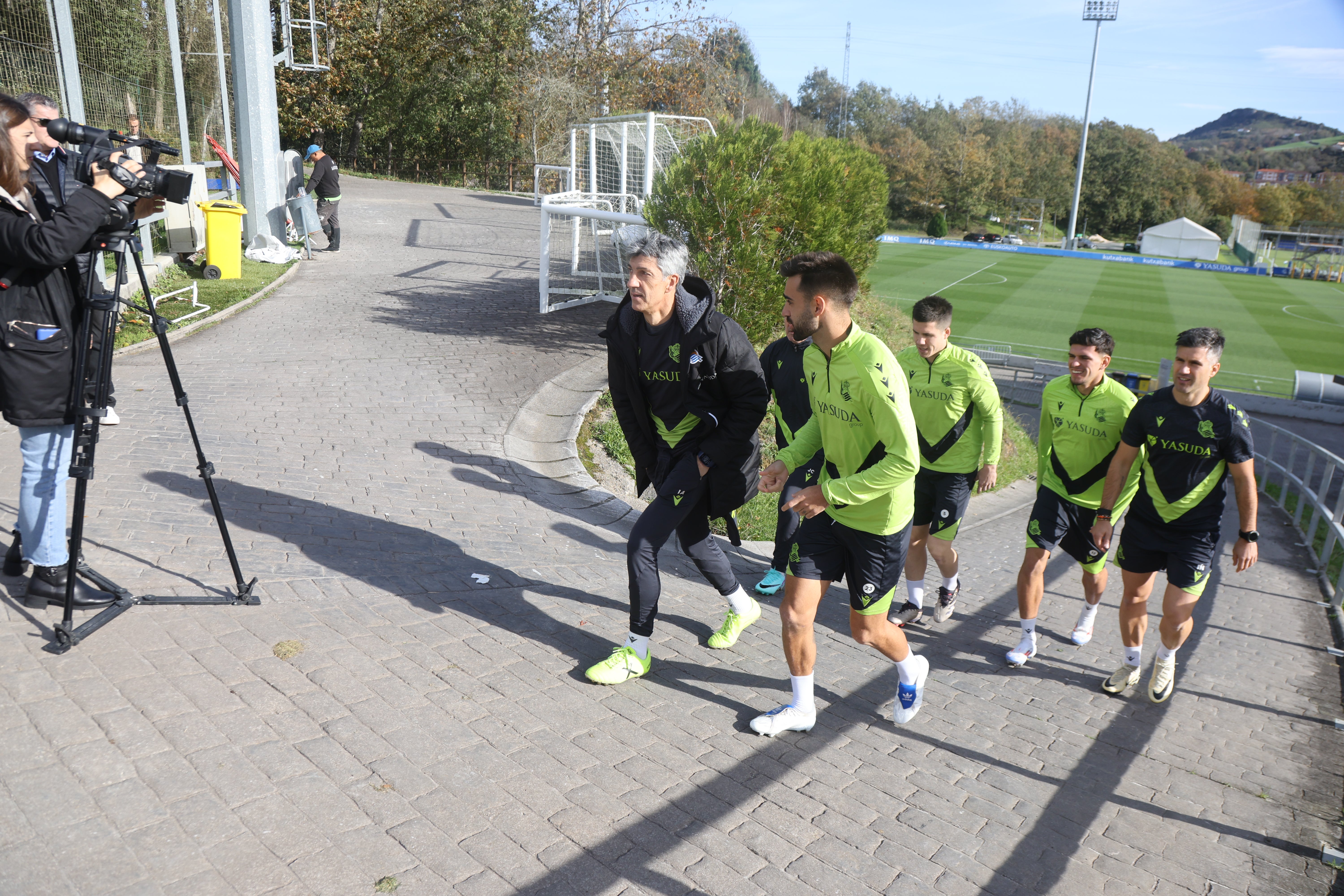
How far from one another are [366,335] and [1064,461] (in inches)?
333

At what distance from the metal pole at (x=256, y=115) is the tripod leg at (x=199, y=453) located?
39.4 ft

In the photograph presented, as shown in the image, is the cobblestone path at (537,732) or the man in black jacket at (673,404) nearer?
the cobblestone path at (537,732)

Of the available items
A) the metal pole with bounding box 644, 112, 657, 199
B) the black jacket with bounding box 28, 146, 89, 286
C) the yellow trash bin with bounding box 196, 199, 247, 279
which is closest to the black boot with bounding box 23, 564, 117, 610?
the black jacket with bounding box 28, 146, 89, 286

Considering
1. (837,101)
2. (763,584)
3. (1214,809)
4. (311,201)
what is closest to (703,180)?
(763,584)

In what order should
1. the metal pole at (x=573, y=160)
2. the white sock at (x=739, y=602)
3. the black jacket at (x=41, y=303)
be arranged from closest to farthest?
the black jacket at (x=41, y=303), the white sock at (x=739, y=602), the metal pole at (x=573, y=160)

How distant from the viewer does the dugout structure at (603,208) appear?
13.0m

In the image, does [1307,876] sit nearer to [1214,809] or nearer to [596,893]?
[1214,809]

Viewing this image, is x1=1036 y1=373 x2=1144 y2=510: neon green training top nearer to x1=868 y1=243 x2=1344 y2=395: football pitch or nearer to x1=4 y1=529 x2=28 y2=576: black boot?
x1=4 y1=529 x2=28 y2=576: black boot

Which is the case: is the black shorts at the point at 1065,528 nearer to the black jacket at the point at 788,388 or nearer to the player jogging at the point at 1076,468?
the player jogging at the point at 1076,468

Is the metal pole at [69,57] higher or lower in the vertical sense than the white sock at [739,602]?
higher

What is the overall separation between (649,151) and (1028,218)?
259 ft

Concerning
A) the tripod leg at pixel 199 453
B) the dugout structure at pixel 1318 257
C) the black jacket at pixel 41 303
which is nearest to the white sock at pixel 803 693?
the tripod leg at pixel 199 453

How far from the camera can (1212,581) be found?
7566 millimetres

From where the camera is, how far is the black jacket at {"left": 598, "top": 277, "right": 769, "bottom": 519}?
4.33 metres
